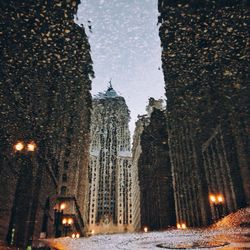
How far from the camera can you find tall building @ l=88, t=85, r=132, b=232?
116 m

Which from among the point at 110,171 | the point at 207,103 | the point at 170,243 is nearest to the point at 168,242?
the point at 170,243

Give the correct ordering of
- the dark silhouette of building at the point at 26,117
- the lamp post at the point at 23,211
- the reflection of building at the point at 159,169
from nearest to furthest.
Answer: the dark silhouette of building at the point at 26,117 → the lamp post at the point at 23,211 → the reflection of building at the point at 159,169

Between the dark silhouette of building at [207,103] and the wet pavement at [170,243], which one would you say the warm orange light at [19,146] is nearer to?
the wet pavement at [170,243]

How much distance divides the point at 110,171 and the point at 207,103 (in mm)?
97313

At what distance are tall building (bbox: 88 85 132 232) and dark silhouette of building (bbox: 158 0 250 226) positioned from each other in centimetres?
7671

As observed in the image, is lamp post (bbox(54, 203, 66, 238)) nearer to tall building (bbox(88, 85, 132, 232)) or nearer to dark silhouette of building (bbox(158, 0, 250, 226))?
dark silhouette of building (bbox(158, 0, 250, 226))

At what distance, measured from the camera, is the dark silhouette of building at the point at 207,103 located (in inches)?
816

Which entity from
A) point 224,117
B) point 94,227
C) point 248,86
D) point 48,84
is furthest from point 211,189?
point 94,227

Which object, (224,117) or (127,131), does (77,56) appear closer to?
(224,117)

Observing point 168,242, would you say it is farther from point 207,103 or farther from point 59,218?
point 207,103

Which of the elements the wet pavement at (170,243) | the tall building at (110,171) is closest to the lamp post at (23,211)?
the wet pavement at (170,243)

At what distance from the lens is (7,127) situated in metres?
15.6

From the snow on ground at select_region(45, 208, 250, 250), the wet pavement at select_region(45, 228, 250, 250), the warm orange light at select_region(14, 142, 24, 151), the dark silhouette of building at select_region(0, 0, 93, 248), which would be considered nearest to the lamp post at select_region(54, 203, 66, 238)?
the dark silhouette of building at select_region(0, 0, 93, 248)

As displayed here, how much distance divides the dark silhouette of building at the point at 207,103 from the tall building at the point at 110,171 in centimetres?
7671
